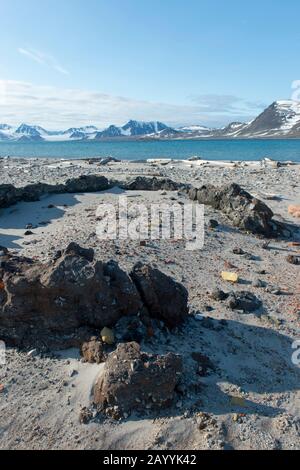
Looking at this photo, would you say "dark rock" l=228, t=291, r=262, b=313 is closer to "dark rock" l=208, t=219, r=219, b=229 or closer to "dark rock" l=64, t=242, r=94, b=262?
"dark rock" l=64, t=242, r=94, b=262

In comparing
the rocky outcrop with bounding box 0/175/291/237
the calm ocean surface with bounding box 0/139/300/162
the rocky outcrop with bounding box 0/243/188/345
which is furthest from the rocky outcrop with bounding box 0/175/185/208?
the calm ocean surface with bounding box 0/139/300/162

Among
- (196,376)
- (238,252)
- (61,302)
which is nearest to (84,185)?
(238,252)

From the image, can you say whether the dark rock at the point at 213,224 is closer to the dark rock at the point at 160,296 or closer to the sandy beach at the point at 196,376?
the sandy beach at the point at 196,376

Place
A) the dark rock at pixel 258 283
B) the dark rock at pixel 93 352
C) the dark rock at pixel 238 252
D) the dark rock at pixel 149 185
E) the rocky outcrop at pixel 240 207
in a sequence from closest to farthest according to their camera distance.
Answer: the dark rock at pixel 93 352, the dark rock at pixel 258 283, the dark rock at pixel 238 252, the rocky outcrop at pixel 240 207, the dark rock at pixel 149 185

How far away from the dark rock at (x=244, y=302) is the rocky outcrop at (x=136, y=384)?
3.09 m

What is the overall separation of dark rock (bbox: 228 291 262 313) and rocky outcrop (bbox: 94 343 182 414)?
10.1ft

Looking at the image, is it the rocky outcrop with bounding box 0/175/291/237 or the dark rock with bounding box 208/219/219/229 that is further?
the rocky outcrop with bounding box 0/175/291/237

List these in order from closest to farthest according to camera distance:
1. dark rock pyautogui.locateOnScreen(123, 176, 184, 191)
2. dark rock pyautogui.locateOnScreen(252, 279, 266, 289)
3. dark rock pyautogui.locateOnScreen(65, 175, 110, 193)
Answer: dark rock pyautogui.locateOnScreen(252, 279, 266, 289) < dark rock pyautogui.locateOnScreen(65, 175, 110, 193) < dark rock pyautogui.locateOnScreen(123, 176, 184, 191)

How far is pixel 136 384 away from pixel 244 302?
3627 millimetres

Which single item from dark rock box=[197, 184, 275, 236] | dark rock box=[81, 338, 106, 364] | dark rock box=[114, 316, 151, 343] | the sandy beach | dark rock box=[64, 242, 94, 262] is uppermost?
dark rock box=[64, 242, 94, 262]

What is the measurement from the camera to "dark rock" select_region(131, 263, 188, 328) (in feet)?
21.7

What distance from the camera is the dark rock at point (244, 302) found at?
8016 millimetres

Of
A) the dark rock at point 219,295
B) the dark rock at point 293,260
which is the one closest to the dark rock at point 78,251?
the dark rock at point 219,295

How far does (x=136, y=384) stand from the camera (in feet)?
16.4
